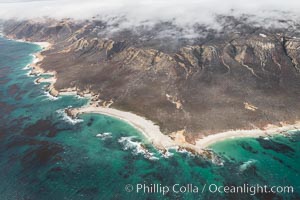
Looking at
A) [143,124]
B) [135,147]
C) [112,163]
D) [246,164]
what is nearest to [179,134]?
[143,124]

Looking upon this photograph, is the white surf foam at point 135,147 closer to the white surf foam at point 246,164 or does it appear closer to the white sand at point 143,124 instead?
the white sand at point 143,124

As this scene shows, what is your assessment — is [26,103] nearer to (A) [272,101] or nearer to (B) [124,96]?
(B) [124,96]

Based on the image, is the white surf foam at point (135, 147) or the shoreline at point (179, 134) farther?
the shoreline at point (179, 134)

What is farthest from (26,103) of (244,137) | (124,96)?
(244,137)

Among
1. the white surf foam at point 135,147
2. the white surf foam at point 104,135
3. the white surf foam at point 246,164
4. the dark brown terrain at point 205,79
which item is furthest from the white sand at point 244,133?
the white surf foam at point 104,135

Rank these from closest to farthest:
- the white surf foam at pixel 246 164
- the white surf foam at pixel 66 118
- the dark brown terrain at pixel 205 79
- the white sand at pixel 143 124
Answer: the white surf foam at pixel 246 164 → the white sand at pixel 143 124 → the dark brown terrain at pixel 205 79 → the white surf foam at pixel 66 118
